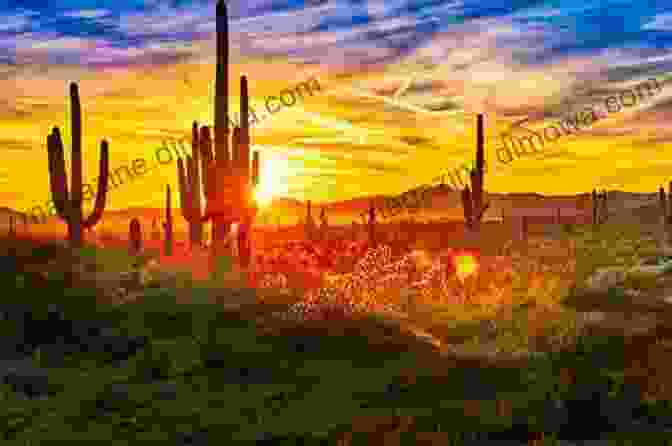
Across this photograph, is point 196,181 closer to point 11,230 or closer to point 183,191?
point 183,191

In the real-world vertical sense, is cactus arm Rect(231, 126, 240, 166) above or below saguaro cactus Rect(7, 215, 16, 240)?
above

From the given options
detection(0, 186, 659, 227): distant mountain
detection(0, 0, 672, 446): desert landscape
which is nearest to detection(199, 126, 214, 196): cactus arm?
detection(0, 0, 672, 446): desert landscape

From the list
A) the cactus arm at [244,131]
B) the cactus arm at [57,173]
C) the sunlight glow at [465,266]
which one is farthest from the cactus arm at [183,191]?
the sunlight glow at [465,266]

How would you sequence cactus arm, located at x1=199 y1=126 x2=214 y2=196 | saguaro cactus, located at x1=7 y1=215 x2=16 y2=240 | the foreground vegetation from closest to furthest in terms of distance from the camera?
the foreground vegetation → cactus arm, located at x1=199 y1=126 x2=214 y2=196 → saguaro cactus, located at x1=7 y1=215 x2=16 y2=240

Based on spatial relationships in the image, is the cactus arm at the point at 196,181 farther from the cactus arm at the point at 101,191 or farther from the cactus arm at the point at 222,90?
the cactus arm at the point at 222,90

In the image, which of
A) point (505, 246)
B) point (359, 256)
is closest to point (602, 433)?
point (359, 256)

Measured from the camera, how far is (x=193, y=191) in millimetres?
31938

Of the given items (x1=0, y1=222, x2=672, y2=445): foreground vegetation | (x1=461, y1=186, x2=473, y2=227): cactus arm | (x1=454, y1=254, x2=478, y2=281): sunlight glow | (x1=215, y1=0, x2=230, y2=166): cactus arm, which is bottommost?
(x1=0, y1=222, x2=672, y2=445): foreground vegetation

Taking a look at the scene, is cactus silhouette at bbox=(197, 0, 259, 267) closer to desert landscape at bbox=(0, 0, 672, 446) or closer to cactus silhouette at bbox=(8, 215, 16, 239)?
desert landscape at bbox=(0, 0, 672, 446)

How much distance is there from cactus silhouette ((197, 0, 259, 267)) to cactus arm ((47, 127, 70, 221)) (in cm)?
404

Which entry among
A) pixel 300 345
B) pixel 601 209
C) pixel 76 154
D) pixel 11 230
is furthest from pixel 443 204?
pixel 300 345

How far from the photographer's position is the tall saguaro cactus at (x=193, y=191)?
31609 mm

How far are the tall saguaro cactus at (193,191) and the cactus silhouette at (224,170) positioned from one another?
5.56 m

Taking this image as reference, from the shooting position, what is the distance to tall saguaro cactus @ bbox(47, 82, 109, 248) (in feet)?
80.9
